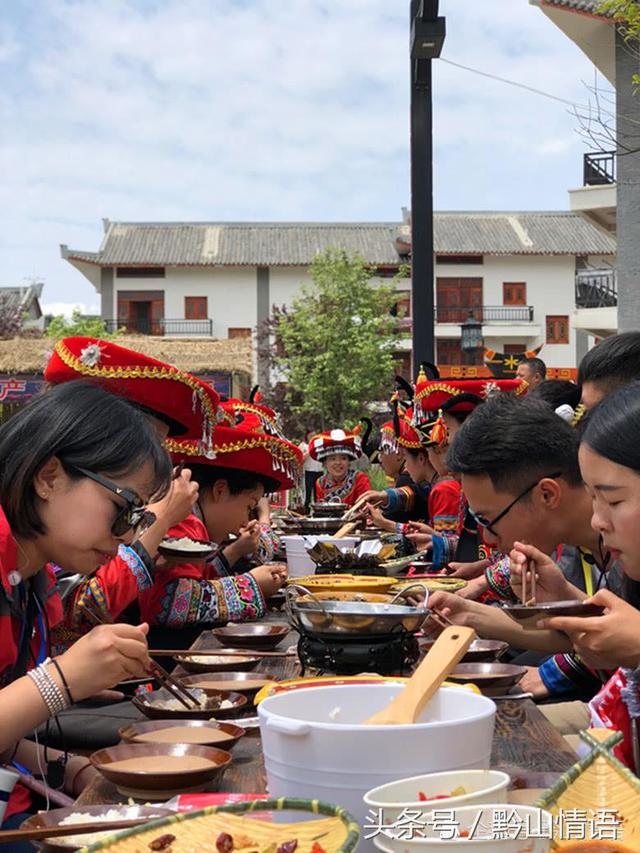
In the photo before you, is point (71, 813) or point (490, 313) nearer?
point (71, 813)

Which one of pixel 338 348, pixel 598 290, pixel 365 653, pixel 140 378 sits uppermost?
pixel 598 290

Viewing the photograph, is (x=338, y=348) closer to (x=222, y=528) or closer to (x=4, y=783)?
(x=222, y=528)

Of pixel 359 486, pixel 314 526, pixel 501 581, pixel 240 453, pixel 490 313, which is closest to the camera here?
pixel 501 581

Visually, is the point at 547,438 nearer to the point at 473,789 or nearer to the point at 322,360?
the point at 473,789

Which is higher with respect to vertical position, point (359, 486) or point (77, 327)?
point (77, 327)

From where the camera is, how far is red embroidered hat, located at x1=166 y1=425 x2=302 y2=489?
4188 mm

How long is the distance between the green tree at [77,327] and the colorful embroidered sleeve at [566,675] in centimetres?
3174

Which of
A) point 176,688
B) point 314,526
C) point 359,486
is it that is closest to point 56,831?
point 176,688

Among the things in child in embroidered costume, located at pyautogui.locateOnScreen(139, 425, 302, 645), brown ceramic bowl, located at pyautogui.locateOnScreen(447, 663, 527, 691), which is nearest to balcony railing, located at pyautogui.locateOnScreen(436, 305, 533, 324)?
child in embroidered costume, located at pyautogui.locateOnScreen(139, 425, 302, 645)

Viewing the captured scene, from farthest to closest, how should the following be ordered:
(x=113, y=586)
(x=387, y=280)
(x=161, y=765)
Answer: (x=387, y=280) < (x=113, y=586) < (x=161, y=765)

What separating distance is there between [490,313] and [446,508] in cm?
3478

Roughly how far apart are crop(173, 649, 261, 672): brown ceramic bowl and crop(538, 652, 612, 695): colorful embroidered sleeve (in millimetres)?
944

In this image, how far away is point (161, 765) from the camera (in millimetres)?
1656

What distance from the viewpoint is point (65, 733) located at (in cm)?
268
